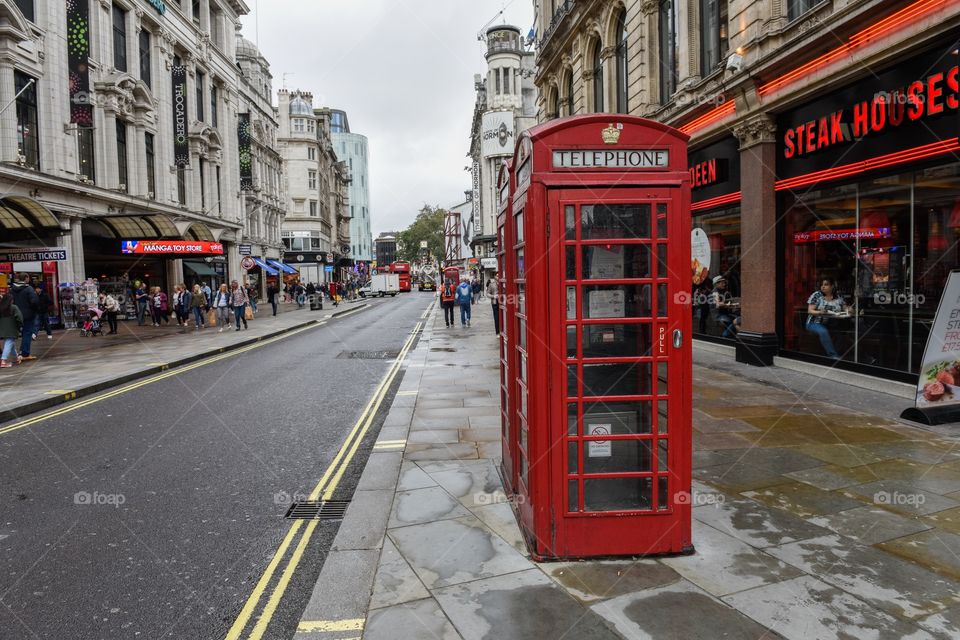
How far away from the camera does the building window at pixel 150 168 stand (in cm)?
3138

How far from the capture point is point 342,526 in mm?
4801

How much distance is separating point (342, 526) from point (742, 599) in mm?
2852

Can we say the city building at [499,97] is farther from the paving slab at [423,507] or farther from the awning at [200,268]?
the paving slab at [423,507]

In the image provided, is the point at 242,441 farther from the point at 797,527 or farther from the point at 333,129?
Answer: the point at 333,129

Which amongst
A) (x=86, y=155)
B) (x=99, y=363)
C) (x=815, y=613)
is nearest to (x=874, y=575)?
(x=815, y=613)

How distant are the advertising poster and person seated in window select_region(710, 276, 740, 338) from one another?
6.33 meters

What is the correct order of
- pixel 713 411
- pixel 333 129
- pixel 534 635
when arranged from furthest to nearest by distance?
pixel 333 129 → pixel 713 411 → pixel 534 635

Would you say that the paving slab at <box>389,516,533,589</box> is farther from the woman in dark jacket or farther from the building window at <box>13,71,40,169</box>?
the building window at <box>13,71,40,169</box>

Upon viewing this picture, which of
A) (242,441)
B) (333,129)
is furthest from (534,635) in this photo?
(333,129)

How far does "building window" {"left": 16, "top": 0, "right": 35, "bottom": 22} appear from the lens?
22188mm

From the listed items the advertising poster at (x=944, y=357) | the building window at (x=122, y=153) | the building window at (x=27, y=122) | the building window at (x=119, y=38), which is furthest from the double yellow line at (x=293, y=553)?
the building window at (x=119, y=38)

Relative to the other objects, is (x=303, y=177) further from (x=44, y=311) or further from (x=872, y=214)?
(x=872, y=214)

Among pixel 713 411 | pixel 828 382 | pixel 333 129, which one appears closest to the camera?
pixel 713 411

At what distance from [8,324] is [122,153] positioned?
1823 cm
